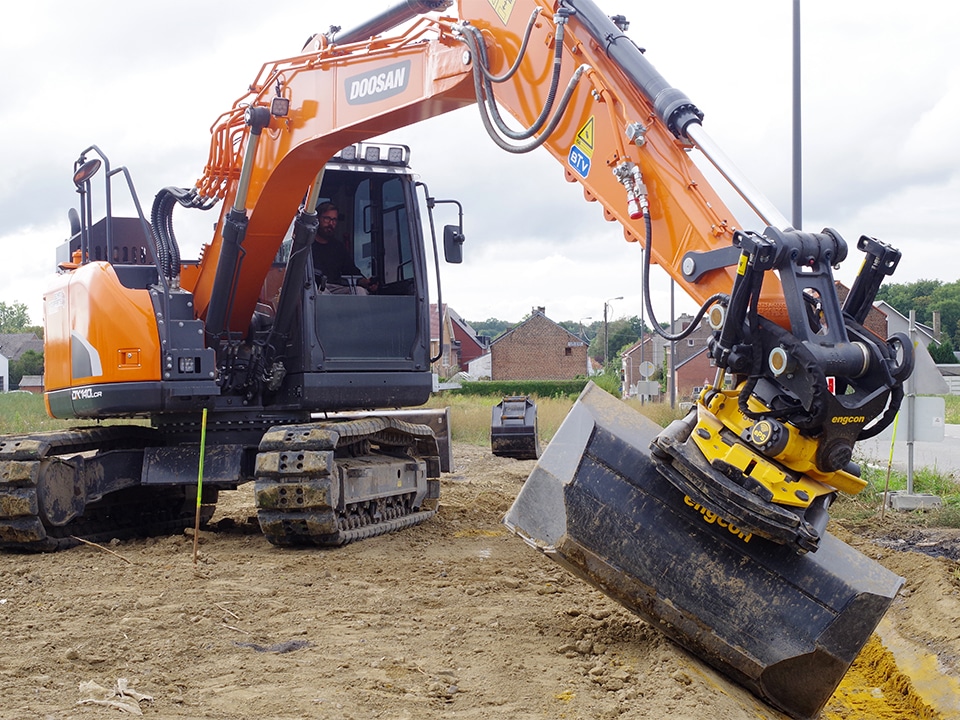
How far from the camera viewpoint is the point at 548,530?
4637mm

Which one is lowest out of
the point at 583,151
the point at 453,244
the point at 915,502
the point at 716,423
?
the point at 915,502

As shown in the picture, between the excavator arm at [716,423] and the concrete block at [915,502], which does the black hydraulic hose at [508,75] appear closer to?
the excavator arm at [716,423]

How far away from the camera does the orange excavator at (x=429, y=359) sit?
417 cm

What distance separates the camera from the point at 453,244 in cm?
868

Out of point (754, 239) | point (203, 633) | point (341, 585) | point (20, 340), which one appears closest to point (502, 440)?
point (341, 585)

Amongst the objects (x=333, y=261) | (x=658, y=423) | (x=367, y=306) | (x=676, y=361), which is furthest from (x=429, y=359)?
(x=676, y=361)

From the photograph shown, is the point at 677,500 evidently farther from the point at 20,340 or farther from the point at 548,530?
the point at 20,340

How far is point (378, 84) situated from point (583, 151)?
2.16 m

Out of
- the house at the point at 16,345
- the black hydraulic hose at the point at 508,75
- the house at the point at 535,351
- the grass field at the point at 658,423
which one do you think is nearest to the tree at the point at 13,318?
the house at the point at 16,345

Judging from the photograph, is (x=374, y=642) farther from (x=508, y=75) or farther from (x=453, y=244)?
(x=453, y=244)

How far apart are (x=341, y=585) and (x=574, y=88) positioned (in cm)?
335

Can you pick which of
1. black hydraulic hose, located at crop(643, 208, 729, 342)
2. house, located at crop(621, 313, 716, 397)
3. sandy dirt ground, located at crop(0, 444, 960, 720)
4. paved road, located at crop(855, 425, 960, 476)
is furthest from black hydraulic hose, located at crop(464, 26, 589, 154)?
house, located at crop(621, 313, 716, 397)

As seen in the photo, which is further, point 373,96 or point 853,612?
point 373,96

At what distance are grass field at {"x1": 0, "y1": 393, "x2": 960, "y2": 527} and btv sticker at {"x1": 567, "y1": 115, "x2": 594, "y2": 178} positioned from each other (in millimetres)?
5957
